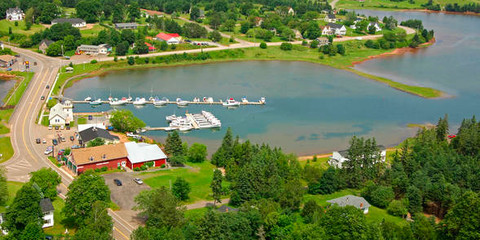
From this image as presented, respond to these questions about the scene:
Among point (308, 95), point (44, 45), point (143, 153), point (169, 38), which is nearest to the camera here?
point (143, 153)

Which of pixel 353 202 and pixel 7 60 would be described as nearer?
pixel 353 202

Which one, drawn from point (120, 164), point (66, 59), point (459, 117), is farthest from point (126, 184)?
point (66, 59)

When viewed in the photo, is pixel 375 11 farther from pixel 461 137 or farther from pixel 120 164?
pixel 120 164

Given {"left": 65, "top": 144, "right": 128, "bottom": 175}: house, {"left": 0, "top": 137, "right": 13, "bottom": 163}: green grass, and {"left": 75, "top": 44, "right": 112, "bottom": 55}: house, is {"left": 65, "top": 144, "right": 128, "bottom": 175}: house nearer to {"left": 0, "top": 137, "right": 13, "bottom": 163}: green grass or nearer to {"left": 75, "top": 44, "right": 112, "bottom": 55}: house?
{"left": 0, "top": 137, "right": 13, "bottom": 163}: green grass

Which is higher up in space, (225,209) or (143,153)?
(143,153)

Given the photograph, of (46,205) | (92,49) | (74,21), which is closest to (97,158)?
(46,205)

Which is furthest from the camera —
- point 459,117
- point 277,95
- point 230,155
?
point 277,95

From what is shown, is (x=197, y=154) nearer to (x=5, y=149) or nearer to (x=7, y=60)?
(x=5, y=149)
